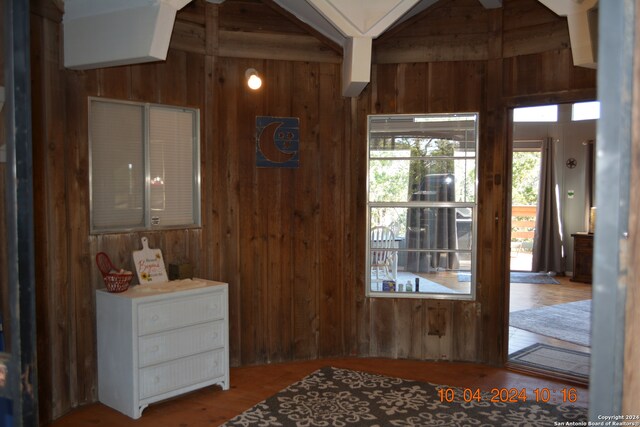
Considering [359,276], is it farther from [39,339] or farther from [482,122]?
[39,339]

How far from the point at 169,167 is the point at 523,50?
2.96 meters

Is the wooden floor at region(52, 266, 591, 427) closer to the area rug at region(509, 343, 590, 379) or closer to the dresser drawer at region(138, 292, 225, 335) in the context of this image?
the area rug at region(509, 343, 590, 379)

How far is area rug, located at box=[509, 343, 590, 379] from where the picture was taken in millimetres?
4352

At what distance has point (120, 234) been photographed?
12.6ft

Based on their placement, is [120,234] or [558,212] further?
[558,212]

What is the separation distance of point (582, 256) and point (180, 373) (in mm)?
7175

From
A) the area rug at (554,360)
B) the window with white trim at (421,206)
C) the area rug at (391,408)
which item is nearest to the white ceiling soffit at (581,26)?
the window with white trim at (421,206)

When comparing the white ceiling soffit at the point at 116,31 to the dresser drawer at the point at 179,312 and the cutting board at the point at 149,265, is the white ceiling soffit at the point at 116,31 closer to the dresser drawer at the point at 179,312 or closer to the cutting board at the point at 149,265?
the cutting board at the point at 149,265

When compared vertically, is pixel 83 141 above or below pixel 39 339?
above

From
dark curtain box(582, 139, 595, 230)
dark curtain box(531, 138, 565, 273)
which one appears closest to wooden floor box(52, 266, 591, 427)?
dark curtain box(531, 138, 565, 273)

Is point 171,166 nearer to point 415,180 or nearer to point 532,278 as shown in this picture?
point 415,180

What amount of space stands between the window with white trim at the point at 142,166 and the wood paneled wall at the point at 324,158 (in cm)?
10

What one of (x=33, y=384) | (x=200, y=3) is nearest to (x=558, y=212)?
(x=200, y=3)

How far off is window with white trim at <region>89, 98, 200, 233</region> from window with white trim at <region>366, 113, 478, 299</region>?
60.8 inches
